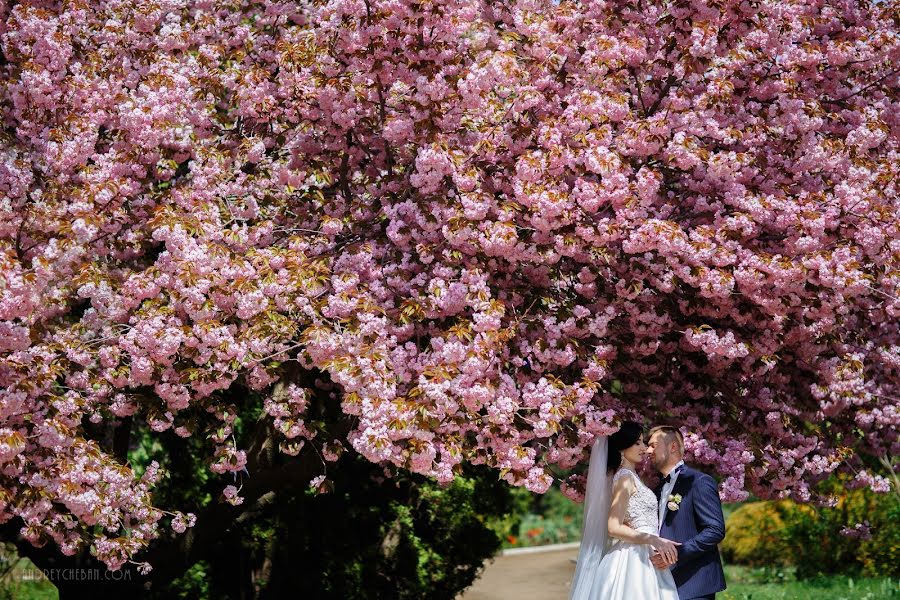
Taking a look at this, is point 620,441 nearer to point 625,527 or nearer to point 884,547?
point 625,527

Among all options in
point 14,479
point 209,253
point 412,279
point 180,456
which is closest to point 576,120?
point 412,279

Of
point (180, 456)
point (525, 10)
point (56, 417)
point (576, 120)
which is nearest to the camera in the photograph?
point (56, 417)

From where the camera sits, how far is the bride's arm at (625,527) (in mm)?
6090

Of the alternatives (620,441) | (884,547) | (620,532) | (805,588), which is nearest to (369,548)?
(620,441)

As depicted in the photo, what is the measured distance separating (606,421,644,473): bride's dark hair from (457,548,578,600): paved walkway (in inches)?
256

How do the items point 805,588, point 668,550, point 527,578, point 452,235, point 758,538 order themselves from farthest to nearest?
1. point 758,538
2. point 527,578
3. point 805,588
4. point 452,235
5. point 668,550

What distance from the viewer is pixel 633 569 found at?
625cm

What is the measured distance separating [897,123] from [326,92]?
4.67 m

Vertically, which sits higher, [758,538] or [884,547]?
[884,547]

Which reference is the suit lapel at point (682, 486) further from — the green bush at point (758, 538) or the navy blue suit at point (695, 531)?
the green bush at point (758, 538)

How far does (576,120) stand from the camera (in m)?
6.81

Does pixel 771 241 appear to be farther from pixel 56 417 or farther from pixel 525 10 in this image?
pixel 56 417

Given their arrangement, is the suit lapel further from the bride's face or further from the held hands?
the bride's face

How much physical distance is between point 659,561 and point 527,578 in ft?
37.2
